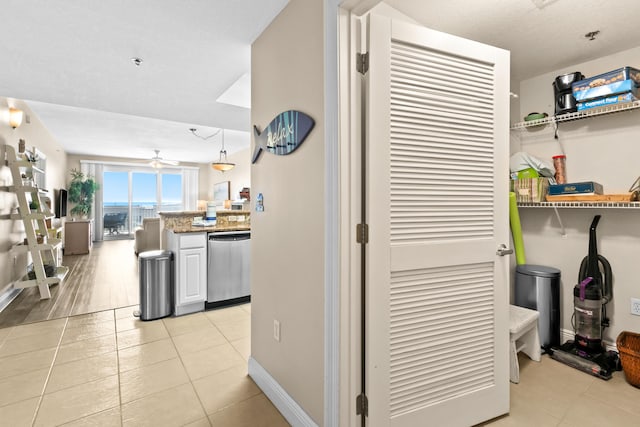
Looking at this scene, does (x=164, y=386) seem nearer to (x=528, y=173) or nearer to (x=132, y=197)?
→ (x=528, y=173)

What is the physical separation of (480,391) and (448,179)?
112 centimetres

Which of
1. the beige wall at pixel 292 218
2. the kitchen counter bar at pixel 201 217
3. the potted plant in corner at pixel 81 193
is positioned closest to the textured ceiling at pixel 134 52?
the beige wall at pixel 292 218

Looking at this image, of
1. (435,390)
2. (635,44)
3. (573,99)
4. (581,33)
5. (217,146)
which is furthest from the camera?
(217,146)

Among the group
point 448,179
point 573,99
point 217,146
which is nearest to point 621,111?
point 573,99

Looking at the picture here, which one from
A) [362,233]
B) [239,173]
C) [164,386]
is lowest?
[164,386]

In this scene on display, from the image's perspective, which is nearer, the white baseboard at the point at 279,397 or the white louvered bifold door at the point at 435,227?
the white louvered bifold door at the point at 435,227

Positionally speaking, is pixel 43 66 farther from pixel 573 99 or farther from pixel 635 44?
pixel 635 44

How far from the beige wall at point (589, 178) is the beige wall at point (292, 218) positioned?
2.19 m

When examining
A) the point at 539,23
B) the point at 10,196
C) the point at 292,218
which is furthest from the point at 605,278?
the point at 10,196

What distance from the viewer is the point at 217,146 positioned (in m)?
7.58

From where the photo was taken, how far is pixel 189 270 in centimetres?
334

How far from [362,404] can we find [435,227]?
89 cm

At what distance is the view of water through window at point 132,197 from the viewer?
9391 millimetres

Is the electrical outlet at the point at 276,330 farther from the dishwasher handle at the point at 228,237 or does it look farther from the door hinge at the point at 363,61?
the dishwasher handle at the point at 228,237
